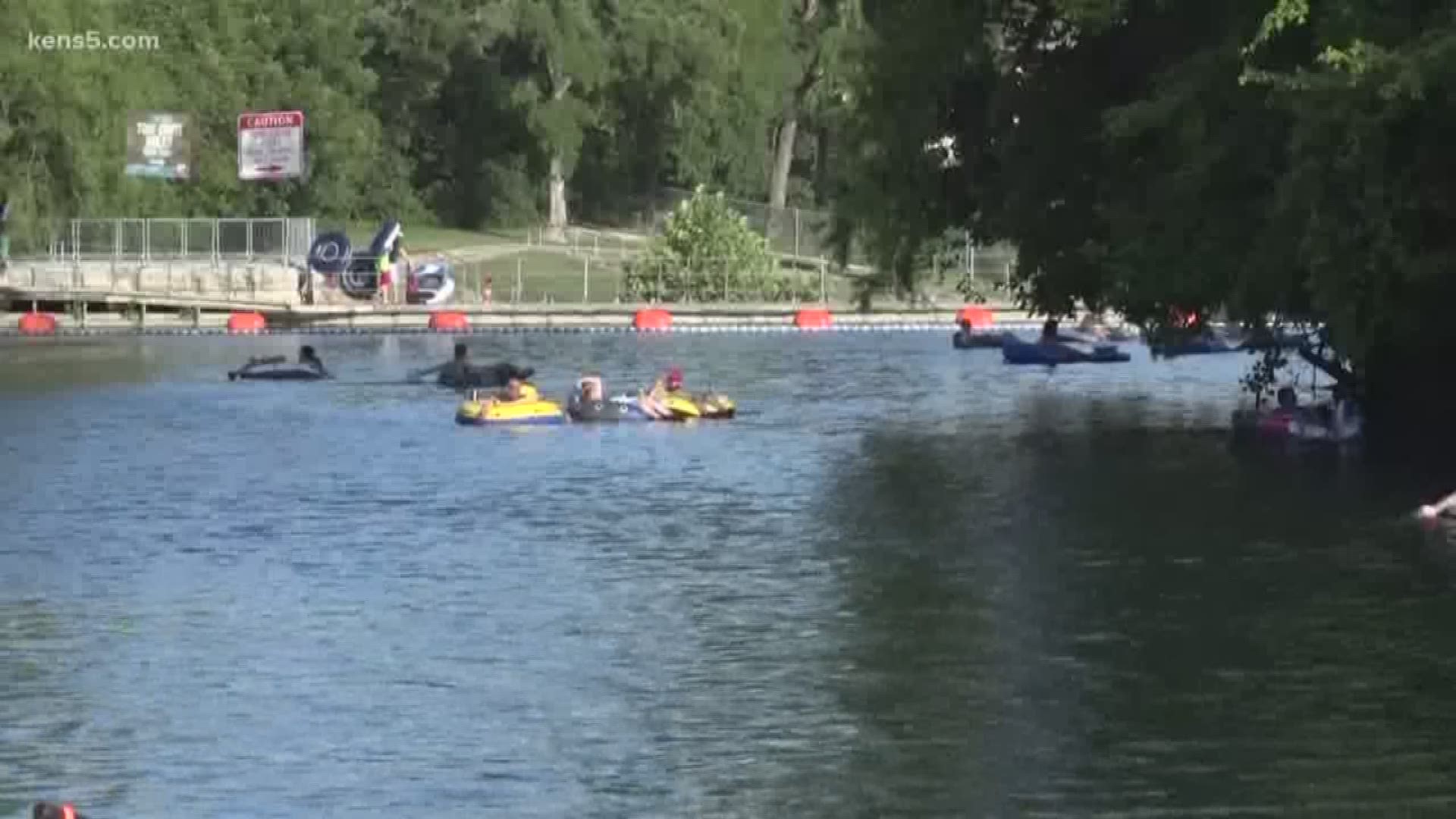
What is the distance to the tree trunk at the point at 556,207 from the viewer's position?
120875mm

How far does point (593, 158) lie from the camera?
12456 cm

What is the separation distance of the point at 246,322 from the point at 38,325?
20.3 feet

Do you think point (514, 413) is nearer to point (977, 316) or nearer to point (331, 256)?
point (977, 316)

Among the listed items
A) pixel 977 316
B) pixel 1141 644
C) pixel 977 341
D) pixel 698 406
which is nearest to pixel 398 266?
pixel 977 316

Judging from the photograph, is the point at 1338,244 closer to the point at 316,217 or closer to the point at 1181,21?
the point at 1181,21

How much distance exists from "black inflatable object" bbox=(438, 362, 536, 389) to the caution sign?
42248 mm

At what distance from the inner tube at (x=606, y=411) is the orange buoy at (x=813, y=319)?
3932 cm

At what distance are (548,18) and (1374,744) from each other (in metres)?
96.8

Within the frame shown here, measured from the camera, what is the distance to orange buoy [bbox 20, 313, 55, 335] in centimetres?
8900

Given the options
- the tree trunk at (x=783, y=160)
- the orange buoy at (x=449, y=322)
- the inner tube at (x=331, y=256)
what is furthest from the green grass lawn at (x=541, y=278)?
the tree trunk at (x=783, y=160)

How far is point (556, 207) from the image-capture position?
122000mm

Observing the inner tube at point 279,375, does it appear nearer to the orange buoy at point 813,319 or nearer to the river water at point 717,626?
the river water at point 717,626

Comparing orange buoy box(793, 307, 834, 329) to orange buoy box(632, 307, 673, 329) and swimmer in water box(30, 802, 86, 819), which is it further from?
swimmer in water box(30, 802, 86, 819)

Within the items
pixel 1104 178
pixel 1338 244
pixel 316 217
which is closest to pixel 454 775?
pixel 1338 244
